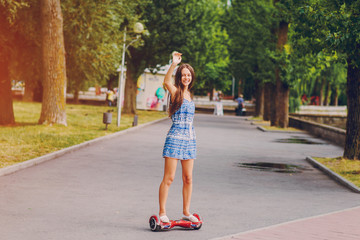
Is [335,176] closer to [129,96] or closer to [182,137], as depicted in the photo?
[182,137]

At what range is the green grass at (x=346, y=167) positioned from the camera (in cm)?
1230

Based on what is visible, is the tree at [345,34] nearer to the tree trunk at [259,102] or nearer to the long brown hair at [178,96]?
the long brown hair at [178,96]

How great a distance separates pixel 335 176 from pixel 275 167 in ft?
6.99

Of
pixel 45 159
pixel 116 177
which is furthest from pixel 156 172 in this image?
pixel 45 159

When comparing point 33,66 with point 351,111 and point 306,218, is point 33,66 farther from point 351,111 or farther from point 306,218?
point 306,218

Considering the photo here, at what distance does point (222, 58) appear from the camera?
7212 cm

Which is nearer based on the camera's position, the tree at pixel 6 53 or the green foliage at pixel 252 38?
the tree at pixel 6 53

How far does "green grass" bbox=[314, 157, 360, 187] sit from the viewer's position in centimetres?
1230

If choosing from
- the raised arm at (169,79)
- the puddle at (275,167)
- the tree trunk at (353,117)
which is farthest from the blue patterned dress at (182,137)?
the tree trunk at (353,117)

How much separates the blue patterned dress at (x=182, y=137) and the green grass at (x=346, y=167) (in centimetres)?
555

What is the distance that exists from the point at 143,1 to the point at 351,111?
71.2ft

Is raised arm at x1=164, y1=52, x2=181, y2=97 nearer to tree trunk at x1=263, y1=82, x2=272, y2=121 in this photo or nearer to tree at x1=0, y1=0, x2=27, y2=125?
tree at x1=0, y1=0, x2=27, y2=125

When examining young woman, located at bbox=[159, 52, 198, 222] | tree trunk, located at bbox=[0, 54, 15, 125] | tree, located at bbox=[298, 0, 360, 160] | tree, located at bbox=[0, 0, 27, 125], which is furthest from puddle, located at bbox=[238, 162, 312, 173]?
tree trunk, located at bbox=[0, 54, 15, 125]

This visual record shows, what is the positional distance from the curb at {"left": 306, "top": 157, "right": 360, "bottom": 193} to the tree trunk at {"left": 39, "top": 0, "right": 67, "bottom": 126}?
1030 cm
